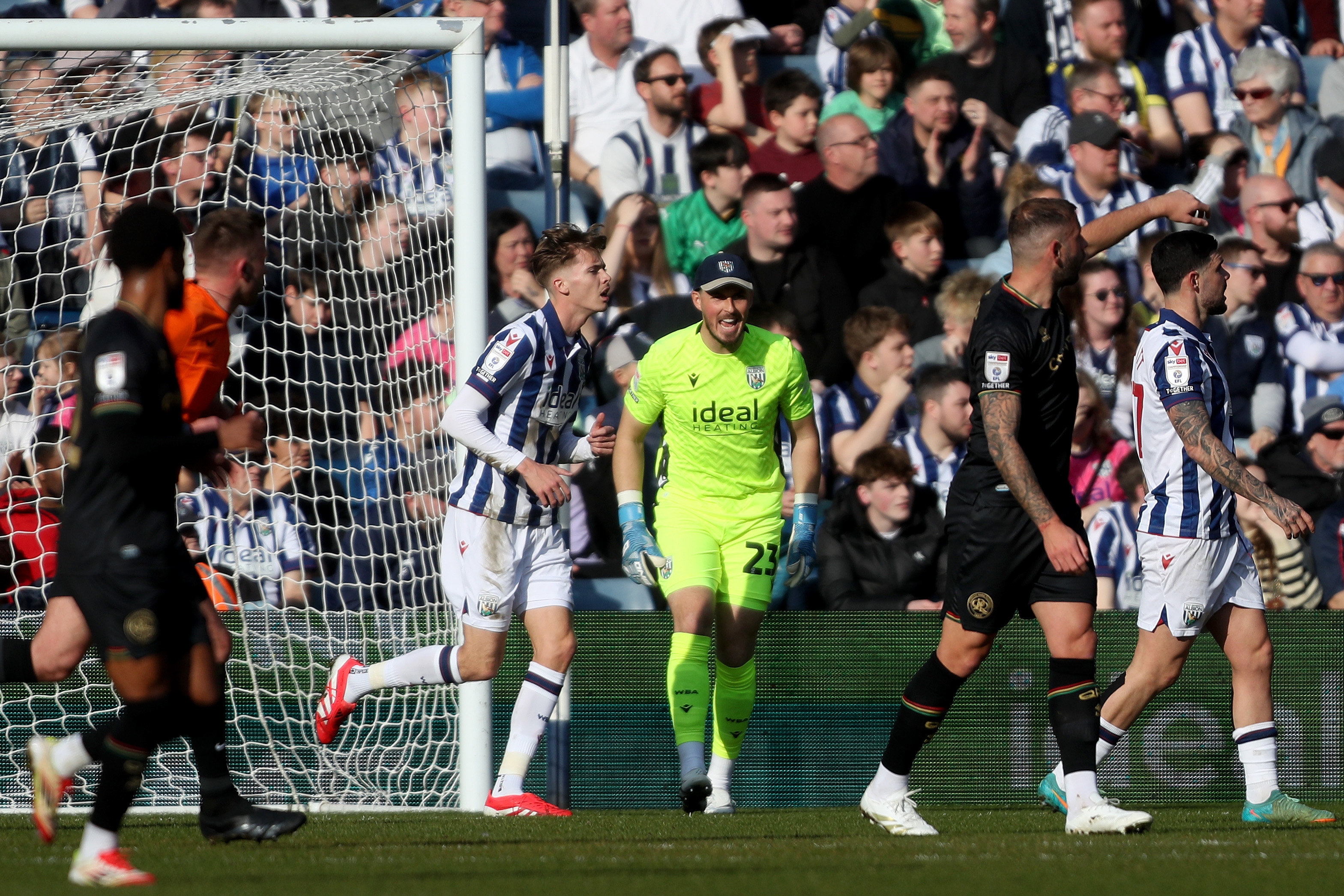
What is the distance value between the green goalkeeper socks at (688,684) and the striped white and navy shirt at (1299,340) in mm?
5377

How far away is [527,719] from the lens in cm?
683

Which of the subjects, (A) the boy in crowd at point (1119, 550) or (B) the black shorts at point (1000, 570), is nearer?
(B) the black shorts at point (1000, 570)

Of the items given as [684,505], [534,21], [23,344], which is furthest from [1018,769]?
[534,21]

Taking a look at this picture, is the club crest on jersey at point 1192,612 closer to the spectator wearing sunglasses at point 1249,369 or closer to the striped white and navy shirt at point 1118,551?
the striped white and navy shirt at point 1118,551

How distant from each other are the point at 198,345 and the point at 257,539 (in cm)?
312

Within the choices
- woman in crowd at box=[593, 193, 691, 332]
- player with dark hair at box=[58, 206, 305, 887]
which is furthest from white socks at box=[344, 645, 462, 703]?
woman in crowd at box=[593, 193, 691, 332]

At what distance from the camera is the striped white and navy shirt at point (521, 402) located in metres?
6.72

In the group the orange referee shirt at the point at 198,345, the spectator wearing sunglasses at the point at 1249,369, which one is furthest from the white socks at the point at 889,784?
the spectator wearing sunglasses at the point at 1249,369

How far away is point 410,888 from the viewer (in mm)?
4316

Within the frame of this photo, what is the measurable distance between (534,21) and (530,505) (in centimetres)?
597

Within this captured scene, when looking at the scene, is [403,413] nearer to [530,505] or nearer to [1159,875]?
[530,505]

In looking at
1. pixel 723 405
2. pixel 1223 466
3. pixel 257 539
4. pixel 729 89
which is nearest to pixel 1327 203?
pixel 729 89

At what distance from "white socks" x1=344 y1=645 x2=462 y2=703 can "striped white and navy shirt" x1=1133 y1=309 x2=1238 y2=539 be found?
2.97 meters

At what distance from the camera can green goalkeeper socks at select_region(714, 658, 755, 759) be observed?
719 cm
